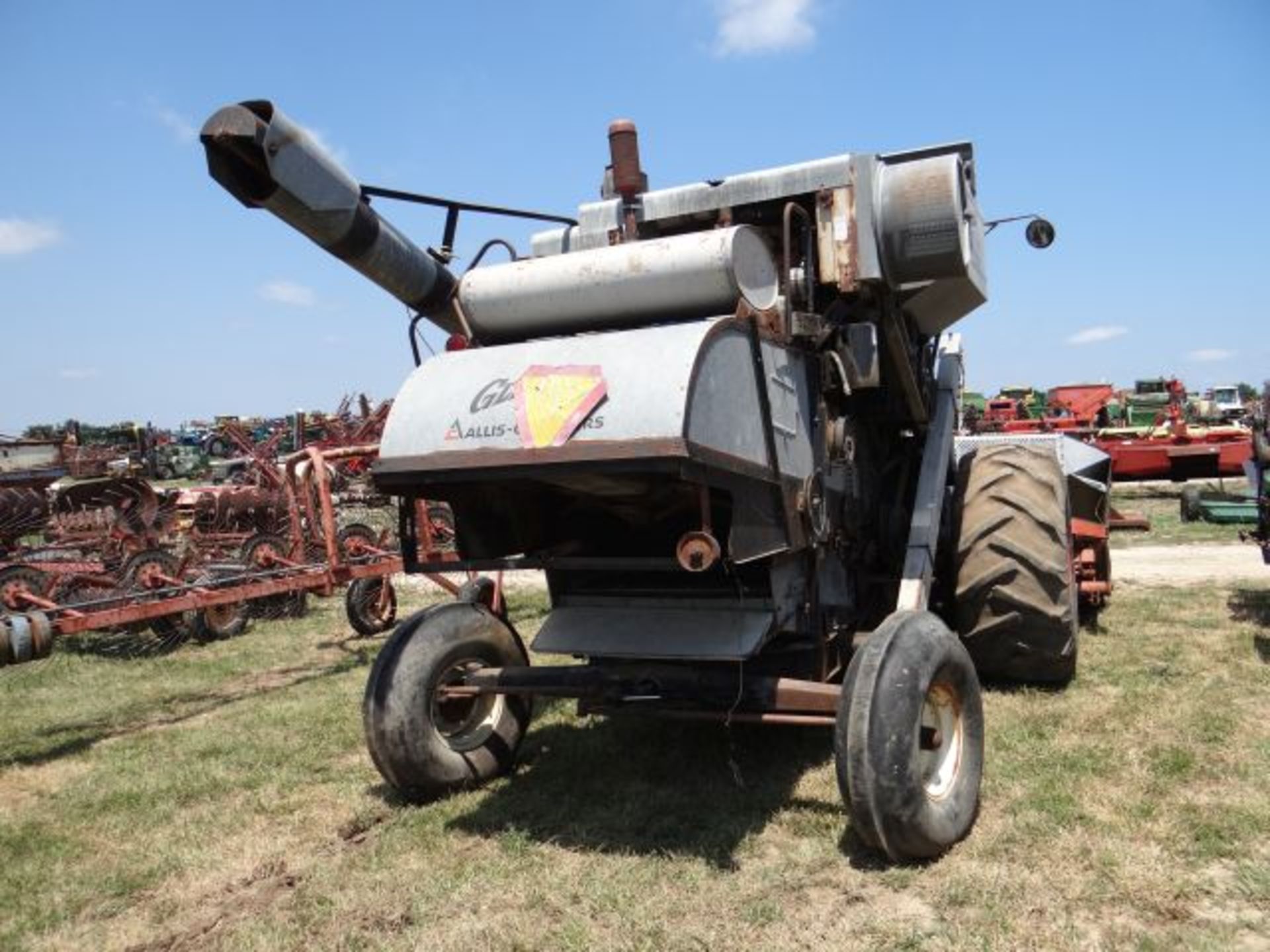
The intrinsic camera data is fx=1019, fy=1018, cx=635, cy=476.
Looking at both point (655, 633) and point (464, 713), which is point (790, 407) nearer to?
point (655, 633)

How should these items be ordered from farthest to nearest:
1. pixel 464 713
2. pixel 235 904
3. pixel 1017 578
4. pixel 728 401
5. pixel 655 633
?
pixel 1017 578
pixel 464 713
pixel 655 633
pixel 235 904
pixel 728 401

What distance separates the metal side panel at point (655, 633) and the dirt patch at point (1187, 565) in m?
5.91

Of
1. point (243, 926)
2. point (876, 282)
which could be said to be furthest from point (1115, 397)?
point (243, 926)

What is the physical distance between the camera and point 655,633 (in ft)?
13.9

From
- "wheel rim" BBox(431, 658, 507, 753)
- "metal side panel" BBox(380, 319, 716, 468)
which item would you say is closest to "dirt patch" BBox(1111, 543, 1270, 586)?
"wheel rim" BBox(431, 658, 507, 753)

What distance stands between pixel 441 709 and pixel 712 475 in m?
1.89

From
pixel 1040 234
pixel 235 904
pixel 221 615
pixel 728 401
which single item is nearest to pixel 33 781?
pixel 235 904

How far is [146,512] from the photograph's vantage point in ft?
34.6

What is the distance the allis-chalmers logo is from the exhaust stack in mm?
774

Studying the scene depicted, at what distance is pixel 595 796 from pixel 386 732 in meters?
0.92

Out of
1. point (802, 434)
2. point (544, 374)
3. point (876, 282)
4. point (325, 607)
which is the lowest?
point (325, 607)

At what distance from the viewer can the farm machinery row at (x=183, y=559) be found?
6.86 m

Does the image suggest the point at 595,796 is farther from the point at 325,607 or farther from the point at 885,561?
the point at 325,607

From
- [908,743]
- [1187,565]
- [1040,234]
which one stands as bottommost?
[1187,565]
